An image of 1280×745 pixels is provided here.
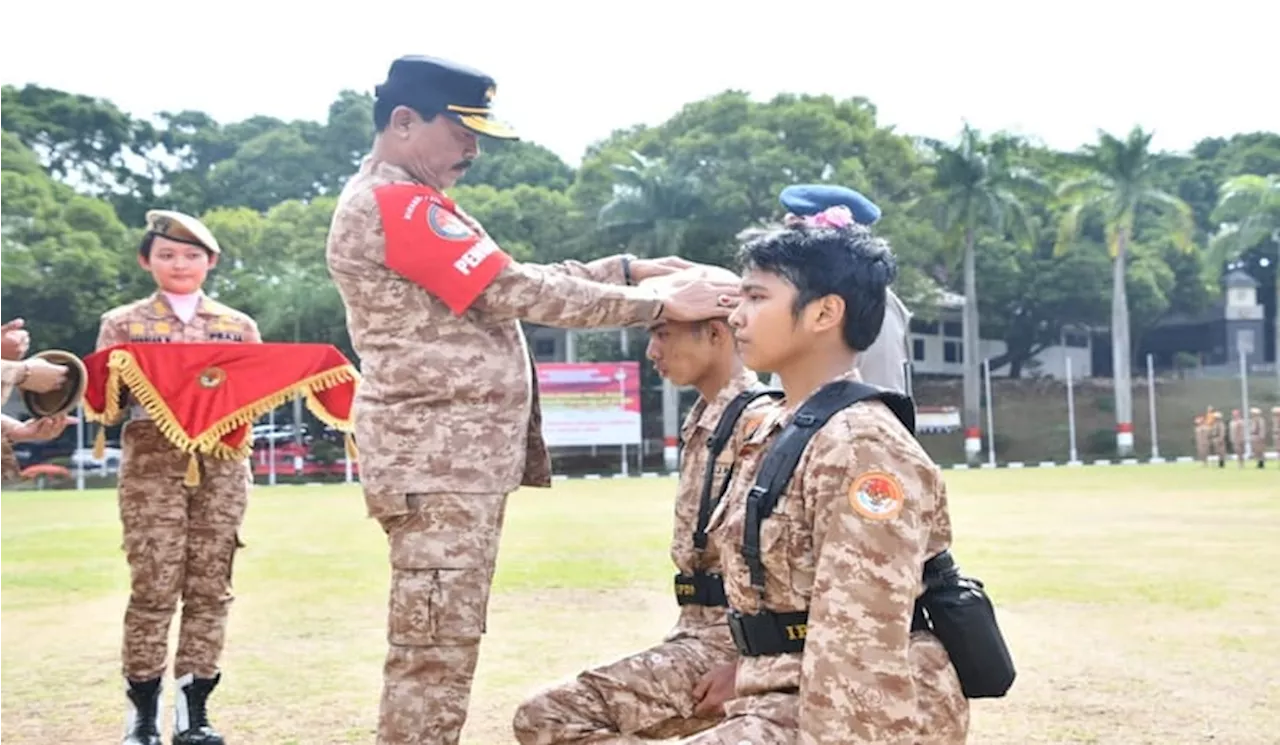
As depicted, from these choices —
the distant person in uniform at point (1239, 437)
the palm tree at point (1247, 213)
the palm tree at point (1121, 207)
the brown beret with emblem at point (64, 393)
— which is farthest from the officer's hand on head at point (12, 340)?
the palm tree at point (1247, 213)

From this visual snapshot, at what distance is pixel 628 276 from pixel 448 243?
0.69m

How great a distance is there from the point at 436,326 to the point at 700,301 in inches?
26.9

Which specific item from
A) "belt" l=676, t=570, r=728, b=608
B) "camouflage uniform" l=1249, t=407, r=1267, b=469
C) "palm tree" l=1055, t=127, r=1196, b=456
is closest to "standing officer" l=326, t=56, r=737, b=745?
"belt" l=676, t=570, r=728, b=608

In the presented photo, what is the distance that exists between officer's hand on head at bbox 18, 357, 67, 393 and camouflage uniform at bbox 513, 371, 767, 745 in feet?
7.16

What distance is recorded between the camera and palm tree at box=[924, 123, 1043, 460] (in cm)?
4056

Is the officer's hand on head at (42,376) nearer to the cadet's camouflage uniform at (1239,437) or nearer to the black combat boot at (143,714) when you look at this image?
the black combat boot at (143,714)

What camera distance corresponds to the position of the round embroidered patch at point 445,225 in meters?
3.46

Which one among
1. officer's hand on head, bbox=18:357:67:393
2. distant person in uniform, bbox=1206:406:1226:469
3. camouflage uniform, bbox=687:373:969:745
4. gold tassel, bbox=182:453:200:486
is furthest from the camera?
distant person in uniform, bbox=1206:406:1226:469

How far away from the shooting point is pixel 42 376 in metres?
4.39

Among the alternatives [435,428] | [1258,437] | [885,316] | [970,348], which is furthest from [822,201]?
[970,348]

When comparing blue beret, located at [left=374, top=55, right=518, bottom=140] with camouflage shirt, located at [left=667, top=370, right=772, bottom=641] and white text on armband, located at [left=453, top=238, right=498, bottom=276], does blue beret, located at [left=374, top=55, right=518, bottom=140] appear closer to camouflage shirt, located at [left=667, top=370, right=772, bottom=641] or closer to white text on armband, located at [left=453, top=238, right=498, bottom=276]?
white text on armband, located at [left=453, top=238, right=498, bottom=276]

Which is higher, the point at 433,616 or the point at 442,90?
the point at 442,90

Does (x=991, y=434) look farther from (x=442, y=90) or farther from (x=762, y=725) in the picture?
(x=762, y=725)

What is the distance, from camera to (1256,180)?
4012cm
